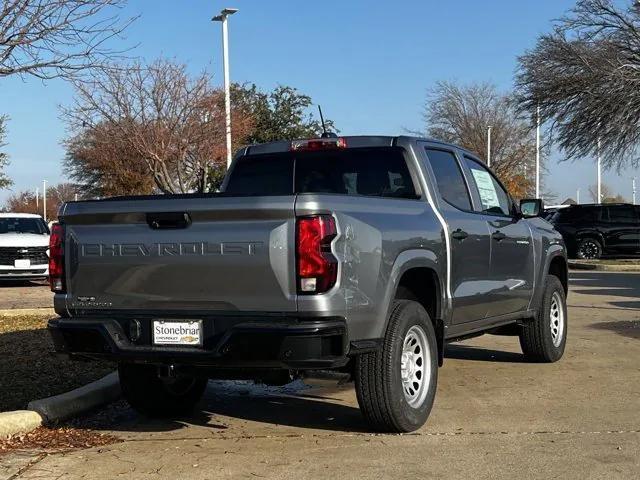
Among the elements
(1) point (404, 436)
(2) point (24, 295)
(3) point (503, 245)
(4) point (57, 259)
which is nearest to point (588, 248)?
(2) point (24, 295)

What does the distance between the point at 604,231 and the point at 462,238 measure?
21084mm

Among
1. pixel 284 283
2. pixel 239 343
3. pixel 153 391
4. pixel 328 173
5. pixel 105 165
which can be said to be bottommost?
pixel 153 391

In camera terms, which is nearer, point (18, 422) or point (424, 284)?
point (18, 422)

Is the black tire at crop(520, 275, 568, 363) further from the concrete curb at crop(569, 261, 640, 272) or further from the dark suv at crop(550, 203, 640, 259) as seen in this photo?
the dark suv at crop(550, 203, 640, 259)

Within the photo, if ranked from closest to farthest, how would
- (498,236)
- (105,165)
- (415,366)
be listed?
1. (415,366)
2. (498,236)
3. (105,165)

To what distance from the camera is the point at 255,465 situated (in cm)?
490

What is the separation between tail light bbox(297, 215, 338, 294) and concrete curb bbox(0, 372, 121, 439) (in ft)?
8.14

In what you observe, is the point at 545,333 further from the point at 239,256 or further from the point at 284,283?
the point at 239,256

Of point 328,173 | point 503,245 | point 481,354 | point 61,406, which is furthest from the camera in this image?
point 481,354

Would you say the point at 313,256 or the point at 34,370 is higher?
the point at 313,256

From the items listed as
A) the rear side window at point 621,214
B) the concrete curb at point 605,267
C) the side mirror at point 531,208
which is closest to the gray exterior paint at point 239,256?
the side mirror at point 531,208

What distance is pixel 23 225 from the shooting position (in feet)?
63.7

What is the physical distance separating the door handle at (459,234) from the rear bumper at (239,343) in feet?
5.72

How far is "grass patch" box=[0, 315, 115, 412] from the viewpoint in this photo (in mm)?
6617
